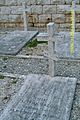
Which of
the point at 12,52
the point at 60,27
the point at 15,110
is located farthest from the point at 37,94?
the point at 60,27

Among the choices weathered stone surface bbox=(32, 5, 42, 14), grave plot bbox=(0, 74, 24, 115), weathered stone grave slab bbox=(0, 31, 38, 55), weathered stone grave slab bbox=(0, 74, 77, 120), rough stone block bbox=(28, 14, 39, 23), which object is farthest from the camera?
rough stone block bbox=(28, 14, 39, 23)

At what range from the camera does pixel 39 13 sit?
29.5ft

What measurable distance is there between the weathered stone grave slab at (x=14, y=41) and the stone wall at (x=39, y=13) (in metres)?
0.80

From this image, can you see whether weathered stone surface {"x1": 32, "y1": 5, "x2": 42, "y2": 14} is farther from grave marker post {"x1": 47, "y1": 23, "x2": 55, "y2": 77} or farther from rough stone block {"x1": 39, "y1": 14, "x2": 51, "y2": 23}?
grave marker post {"x1": 47, "y1": 23, "x2": 55, "y2": 77}

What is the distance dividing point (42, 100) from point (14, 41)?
329cm

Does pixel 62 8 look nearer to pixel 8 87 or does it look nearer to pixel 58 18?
pixel 58 18

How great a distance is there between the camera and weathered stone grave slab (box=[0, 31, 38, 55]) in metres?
6.99

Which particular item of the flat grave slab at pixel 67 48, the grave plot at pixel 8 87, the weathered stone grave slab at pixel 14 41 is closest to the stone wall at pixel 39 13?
the weathered stone grave slab at pixel 14 41

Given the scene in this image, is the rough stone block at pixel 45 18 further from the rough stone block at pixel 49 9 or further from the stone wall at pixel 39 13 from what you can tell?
the rough stone block at pixel 49 9

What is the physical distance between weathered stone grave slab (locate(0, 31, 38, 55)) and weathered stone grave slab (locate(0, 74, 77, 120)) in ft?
5.56

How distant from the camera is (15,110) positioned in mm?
4383

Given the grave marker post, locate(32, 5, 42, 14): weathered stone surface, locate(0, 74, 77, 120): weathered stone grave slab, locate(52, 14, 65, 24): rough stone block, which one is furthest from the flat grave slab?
locate(32, 5, 42, 14): weathered stone surface

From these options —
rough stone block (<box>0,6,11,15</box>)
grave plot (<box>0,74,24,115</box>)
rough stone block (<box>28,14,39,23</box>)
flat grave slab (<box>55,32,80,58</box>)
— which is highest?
rough stone block (<box>0,6,11,15</box>)

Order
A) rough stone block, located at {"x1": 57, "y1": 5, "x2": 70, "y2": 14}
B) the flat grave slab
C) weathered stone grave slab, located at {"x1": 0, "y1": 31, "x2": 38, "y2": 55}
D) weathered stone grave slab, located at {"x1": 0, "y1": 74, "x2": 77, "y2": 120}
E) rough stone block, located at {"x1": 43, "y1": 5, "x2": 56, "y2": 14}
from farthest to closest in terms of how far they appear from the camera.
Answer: rough stone block, located at {"x1": 43, "y1": 5, "x2": 56, "y2": 14}
rough stone block, located at {"x1": 57, "y1": 5, "x2": 70, "y2": 14}
weathered stone grave slab, located at {"x1": 0, "y1": 31, "x2": 38, "y2": 55}
the flat grave slab
weathered stone grave slab, located at {"x1": 0, "y1": 74, "x2": 77, "y2": 120}
